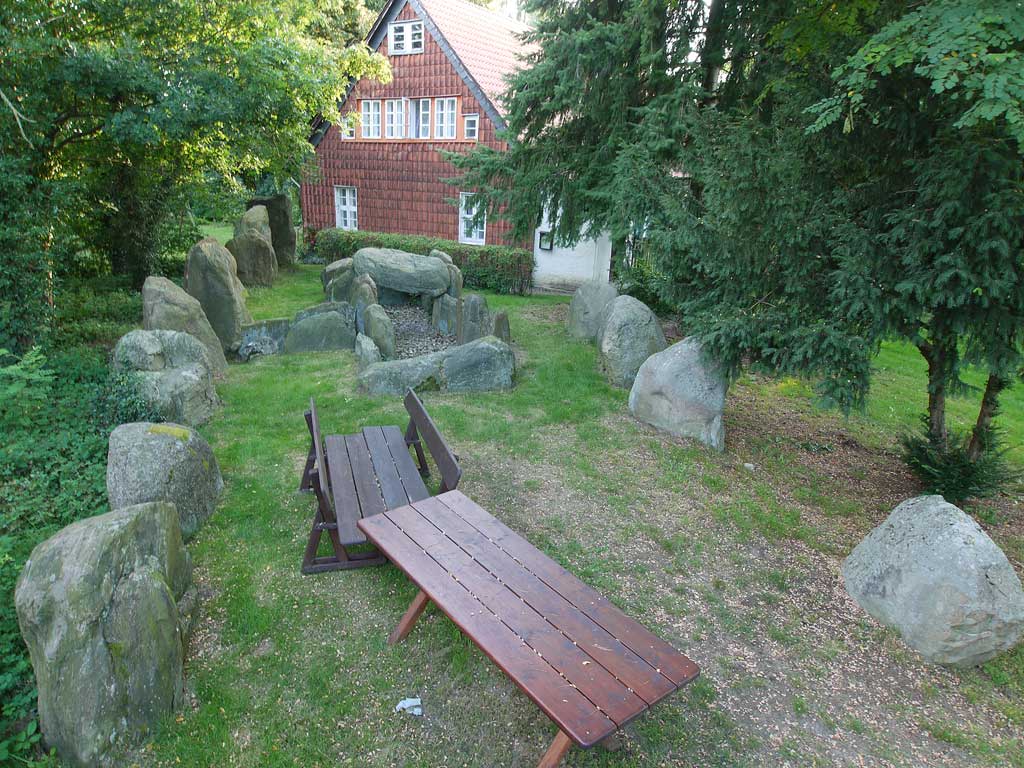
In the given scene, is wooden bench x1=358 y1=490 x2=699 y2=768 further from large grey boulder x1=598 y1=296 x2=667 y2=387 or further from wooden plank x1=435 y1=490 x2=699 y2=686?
large grey boulder x1=598 y1=296 x2=667 y2=387

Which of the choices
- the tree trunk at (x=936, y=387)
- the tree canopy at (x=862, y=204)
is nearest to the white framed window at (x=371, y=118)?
the tree canopy at (x=862, y=204)

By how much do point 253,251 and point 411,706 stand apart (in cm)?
1342

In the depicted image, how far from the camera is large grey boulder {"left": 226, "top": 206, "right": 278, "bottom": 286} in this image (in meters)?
14.8

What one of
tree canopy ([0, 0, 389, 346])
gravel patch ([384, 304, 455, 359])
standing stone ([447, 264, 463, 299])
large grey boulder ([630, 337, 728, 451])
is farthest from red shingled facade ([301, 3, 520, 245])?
large grey boulder ([630, 337, 728, 451])

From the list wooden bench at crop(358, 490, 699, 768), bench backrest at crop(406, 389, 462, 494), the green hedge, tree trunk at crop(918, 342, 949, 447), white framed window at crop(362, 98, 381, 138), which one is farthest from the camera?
→ white framed window at crop(362, 98, 381, 138)

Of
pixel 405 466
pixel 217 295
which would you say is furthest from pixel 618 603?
pixel 217 295

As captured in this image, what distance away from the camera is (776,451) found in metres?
7.29

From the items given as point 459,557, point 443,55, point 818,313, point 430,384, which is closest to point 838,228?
point 818,313

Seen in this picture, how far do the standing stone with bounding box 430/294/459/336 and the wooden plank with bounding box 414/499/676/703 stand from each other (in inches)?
270

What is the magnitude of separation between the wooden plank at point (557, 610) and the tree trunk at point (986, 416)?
16.1 ft

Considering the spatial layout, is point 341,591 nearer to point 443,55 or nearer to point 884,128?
point 884,128

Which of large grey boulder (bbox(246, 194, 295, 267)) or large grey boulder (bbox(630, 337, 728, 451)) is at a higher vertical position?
large grey boulder (bbox(246, 194, 295, 267))

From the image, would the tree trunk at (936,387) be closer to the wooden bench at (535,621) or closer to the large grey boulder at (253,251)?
the wooden bench at (535,621)

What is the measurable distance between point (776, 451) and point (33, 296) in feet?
30.0
